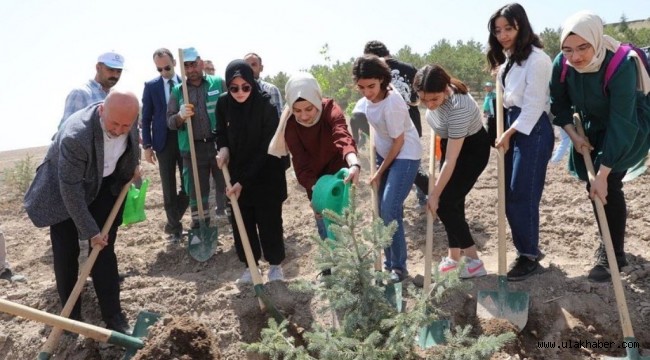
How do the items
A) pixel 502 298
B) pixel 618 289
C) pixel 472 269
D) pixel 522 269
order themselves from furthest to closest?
pixel 472 269 → pixel 522 269 → pixel 502 298 → pixel 618 289

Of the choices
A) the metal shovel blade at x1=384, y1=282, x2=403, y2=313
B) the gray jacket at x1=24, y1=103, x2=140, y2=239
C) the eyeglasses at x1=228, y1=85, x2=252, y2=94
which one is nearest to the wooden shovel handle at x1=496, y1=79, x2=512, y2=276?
the metal shovel blade at x1=384, y1=282, x2=403, y2=313

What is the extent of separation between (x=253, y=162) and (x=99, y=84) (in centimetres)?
185

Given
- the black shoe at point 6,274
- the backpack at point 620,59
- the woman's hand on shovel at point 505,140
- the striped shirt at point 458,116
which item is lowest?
the black shoe at point 6,274

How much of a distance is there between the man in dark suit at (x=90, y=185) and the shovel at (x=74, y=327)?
0.49 m

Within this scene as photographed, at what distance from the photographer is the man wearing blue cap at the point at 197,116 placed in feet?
16.7

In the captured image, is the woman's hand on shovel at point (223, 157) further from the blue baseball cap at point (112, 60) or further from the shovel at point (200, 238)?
the blue baseball cap at point (112, 60)

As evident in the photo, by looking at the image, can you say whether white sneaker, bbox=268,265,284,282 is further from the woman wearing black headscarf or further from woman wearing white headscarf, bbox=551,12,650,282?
woman wearing white headscarf, bbox=551,12,650,282

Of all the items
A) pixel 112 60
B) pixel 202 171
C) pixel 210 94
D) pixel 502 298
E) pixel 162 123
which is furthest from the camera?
pixel 202 171

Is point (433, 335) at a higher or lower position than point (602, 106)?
lower

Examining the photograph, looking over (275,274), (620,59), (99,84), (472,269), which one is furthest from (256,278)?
(620,59)

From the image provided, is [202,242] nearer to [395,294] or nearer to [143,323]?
[143,323]

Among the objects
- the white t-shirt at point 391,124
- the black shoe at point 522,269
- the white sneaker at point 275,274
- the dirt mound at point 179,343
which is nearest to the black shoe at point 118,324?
the dirt mound at point 179,343

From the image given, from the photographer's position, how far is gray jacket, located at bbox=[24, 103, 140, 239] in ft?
11.1

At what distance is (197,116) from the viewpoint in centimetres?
525
